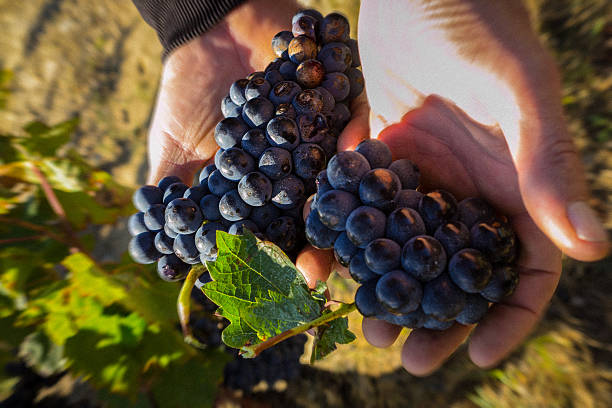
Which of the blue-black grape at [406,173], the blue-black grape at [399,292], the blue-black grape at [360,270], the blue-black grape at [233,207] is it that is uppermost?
the blue-black grape at [233,207]

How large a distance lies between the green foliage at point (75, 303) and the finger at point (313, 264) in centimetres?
74

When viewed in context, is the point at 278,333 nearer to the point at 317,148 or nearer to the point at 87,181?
the point at 317,148

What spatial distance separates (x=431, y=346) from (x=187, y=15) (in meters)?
2.03

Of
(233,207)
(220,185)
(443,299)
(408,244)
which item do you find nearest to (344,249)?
(408,244)

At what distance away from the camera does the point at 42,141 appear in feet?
5.66

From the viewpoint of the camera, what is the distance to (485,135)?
107cm

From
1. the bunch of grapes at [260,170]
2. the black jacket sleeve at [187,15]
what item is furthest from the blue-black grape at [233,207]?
the black jacket sleeve at [187,15]

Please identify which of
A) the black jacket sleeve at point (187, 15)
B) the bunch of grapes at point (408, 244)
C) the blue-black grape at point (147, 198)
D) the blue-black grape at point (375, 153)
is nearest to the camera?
the bunch of grapes at point (408, 244)

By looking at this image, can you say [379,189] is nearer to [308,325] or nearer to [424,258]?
[424,258]

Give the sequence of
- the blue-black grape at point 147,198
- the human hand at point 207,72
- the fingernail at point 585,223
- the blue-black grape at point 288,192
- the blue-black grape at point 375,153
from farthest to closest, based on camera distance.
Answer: the human hand at point 207,72 < the blue-black grape at point 147,198 < the blue-black grape at point 288,192 < the blue-black grape at point 375,153 < the fingernail at point 585,223

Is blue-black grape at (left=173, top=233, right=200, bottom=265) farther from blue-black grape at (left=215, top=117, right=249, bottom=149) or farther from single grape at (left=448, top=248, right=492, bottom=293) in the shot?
single grape at (left=448, top=248, right=492, bottom=293)

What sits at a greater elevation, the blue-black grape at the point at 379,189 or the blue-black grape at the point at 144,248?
the blue-black grape at the point at 144,248

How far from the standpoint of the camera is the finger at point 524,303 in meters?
1.01

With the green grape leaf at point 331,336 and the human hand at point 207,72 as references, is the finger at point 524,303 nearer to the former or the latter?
the green grape leaf at point 331,336
